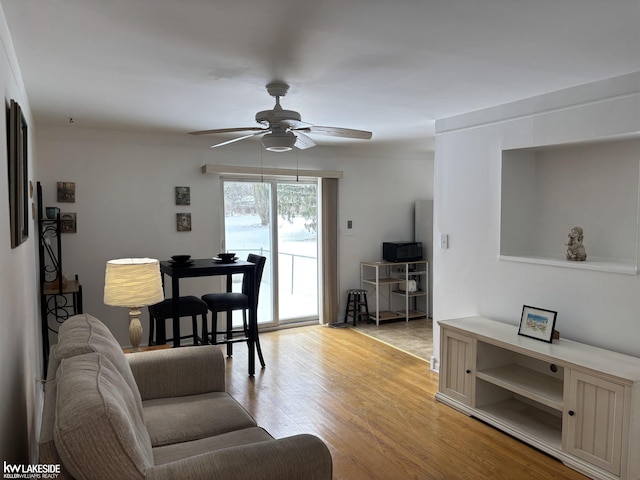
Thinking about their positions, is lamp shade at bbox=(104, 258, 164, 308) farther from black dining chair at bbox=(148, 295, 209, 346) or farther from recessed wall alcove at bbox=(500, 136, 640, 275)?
recessed wall alcove at bbox=(500, 136, 640, 275)

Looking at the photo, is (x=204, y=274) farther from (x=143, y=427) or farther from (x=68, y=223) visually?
(x=143, y=427)

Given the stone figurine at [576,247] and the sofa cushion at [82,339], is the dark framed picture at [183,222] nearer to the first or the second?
the sofa cushion at [82,339]

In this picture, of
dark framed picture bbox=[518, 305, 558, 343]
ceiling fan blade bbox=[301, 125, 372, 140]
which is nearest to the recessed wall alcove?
dark framed picture bbox=[518, 305, 558, 343]

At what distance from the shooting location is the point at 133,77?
2924 millimetres

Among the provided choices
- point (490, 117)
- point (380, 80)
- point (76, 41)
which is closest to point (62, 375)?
Result: point (76, 41)

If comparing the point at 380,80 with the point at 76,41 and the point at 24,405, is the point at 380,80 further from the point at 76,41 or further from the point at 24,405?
the point at 24,405

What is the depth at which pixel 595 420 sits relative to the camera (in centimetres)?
266

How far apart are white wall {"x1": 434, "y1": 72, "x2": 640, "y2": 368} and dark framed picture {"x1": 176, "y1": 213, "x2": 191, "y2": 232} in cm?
271

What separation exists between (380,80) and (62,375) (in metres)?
2.36

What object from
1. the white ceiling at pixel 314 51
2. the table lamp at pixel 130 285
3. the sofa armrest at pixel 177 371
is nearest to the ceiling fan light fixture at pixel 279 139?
the white ceiling at pixel 314 51

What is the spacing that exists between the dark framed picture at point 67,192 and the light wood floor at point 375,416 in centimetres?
226

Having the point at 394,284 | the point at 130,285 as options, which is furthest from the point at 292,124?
the point at 394,284

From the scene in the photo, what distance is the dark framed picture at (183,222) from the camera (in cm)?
529

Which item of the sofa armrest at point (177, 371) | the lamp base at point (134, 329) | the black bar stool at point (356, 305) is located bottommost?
the black bar stool at point (356, 305)
